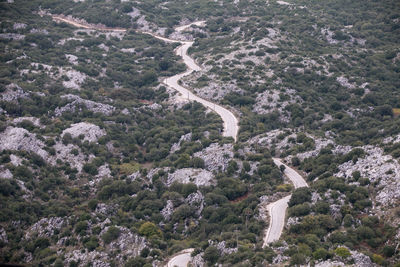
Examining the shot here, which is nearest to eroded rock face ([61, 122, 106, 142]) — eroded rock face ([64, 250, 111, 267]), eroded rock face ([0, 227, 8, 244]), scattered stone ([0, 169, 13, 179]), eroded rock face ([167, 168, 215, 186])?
scattered stone ([0, 169, 13, 179])

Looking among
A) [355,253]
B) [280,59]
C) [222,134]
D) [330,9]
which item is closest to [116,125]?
[222,134]

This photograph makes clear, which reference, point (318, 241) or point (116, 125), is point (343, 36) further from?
point (318, 241)

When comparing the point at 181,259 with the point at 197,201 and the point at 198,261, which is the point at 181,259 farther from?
the point at 197,201

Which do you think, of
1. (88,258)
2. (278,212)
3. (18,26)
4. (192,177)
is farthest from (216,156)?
(18,26)

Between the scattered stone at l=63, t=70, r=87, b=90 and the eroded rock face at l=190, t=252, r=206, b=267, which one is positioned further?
the scattered stone at l=63, t=70, r=87, b=90

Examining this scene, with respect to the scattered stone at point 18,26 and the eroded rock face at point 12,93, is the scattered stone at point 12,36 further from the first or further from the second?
the eroded rock face at point 12,93

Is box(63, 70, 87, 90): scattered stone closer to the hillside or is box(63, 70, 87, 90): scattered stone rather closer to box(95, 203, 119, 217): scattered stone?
the hillside
